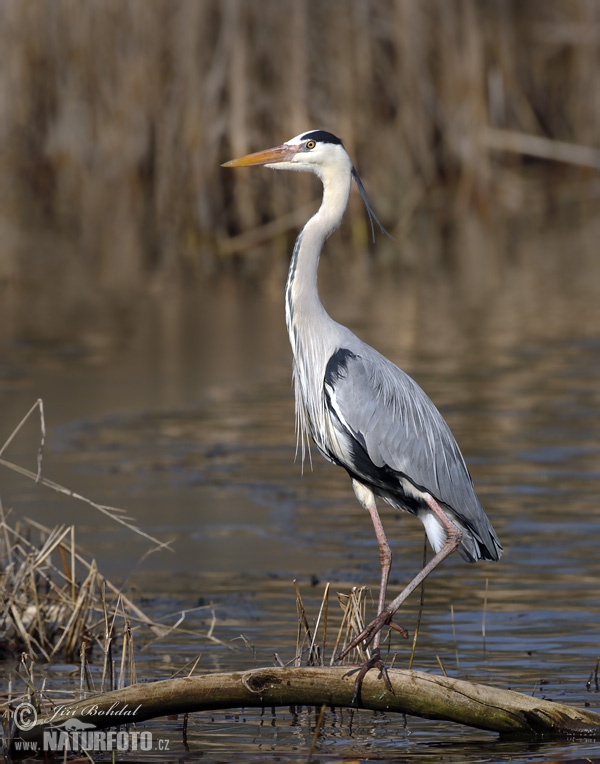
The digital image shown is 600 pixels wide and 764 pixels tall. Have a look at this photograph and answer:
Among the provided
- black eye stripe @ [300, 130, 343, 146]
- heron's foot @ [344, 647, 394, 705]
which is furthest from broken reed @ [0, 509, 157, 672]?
black eye stripe @ [300, 130, 343, 146]

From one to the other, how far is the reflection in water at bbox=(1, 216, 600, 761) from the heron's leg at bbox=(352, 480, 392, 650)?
357 millimetres

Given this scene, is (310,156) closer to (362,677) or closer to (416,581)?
(416,581)

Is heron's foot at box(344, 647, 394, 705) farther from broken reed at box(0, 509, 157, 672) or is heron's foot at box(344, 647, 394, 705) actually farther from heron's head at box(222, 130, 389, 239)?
heron's head at box(222, 130, 389, 239)

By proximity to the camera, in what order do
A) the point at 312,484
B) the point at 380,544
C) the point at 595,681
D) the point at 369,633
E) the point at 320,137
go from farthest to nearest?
1. the point at 312,484
2. the point at 320,137
3. the point at 380,544
4. the point at 595,681
5. the point at 369,633

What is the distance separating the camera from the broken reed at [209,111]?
1959 centimetres

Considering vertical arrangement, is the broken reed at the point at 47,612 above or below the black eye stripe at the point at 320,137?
below

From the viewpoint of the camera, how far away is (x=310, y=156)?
262 inches

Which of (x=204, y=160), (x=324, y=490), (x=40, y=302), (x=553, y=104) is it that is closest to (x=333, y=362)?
(x=324, y=490)

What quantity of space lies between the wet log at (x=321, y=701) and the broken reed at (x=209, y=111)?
1423 cm

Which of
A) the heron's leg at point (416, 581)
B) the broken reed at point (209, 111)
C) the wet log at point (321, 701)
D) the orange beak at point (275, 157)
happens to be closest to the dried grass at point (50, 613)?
the heron's leg at point (416, 581)

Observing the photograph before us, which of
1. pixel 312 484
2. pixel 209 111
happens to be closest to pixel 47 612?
pixel 312 484

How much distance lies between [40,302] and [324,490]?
9152 mm

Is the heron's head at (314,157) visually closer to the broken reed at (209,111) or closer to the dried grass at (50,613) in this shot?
the dried grass at (50,613)

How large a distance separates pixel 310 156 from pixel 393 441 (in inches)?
52.8
